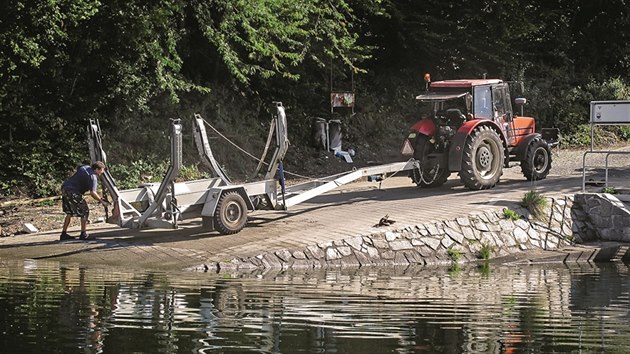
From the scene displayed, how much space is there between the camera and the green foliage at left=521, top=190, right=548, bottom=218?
21938 millimetres

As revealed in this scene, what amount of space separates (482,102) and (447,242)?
504 cm

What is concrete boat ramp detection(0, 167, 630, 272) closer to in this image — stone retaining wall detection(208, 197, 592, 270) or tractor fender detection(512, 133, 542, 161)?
stone retaining wall detection(208, 197, 592, 270)

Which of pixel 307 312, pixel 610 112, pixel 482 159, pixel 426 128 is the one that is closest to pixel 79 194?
pixel 307 312

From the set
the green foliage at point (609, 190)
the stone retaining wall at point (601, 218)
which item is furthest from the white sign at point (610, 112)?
the stone retaining wall at point (601, 218)

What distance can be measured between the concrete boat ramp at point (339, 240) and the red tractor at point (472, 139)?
74 cm

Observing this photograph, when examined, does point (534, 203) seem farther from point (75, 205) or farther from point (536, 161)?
point (75, 205)

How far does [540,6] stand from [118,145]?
649 inches

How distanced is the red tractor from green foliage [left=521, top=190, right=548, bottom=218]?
174 centimetres

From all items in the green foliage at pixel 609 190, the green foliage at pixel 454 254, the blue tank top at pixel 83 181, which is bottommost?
the green foliage at pixel 454 254

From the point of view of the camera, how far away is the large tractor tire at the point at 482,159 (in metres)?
23.4

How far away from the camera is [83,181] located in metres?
19.9

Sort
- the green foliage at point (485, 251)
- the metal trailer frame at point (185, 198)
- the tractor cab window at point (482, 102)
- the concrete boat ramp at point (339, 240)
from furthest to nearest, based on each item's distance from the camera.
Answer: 1. the tractor cab window at point (482, 102)
2. the green foliage at point (485, 251)
3. the metal trailer frame at point (185, 198)
4. the concrete boat ramp at point (339, 240)

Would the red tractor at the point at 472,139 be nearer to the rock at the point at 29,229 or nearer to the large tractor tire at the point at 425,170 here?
the large tractor tire at the point at 425,170

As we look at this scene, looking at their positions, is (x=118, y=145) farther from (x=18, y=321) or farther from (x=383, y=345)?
(x=383, y=345)
